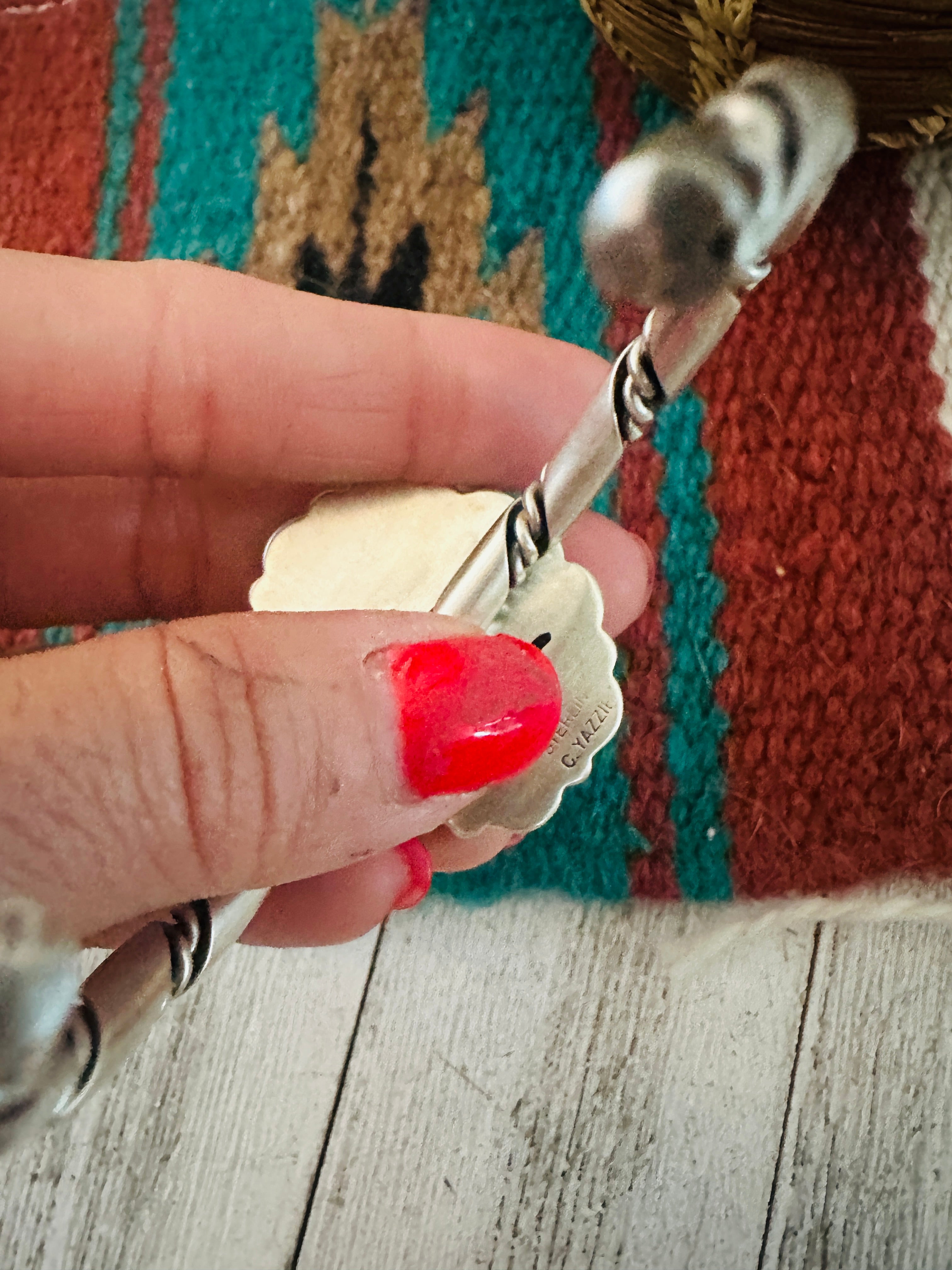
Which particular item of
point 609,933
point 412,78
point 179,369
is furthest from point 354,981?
point 412,78

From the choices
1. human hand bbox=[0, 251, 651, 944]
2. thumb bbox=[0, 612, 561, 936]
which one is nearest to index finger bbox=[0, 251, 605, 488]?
human hand bbox=[0, 251, 651, 944]

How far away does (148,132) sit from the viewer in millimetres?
449

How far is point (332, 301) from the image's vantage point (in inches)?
12.5

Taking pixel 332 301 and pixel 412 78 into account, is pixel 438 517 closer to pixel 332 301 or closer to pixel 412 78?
pixel 332 301

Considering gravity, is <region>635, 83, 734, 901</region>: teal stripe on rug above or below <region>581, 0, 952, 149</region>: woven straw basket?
below

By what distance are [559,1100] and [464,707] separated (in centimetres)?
19

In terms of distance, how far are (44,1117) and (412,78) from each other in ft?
1.26

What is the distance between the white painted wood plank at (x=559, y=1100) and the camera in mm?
332

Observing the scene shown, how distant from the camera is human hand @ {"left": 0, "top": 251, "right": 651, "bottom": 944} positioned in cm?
20

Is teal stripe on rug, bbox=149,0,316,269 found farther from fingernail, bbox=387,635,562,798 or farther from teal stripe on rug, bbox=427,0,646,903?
fingernail, bbox=387,635,562,798

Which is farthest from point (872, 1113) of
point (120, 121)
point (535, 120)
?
point (120, 121)

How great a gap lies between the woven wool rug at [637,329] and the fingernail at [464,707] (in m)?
0.14

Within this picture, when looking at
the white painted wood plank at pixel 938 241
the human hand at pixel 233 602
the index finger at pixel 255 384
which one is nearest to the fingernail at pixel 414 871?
the human hand at pixel 233 602

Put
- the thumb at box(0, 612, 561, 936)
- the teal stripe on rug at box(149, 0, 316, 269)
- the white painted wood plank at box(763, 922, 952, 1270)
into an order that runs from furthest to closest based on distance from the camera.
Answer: the teal stripe on rug at box(149, 0, 316, 269) → the white painted wood plank at box(763, 922, 952, 1270) → the thumb at box(0, 612, 561, 936)
